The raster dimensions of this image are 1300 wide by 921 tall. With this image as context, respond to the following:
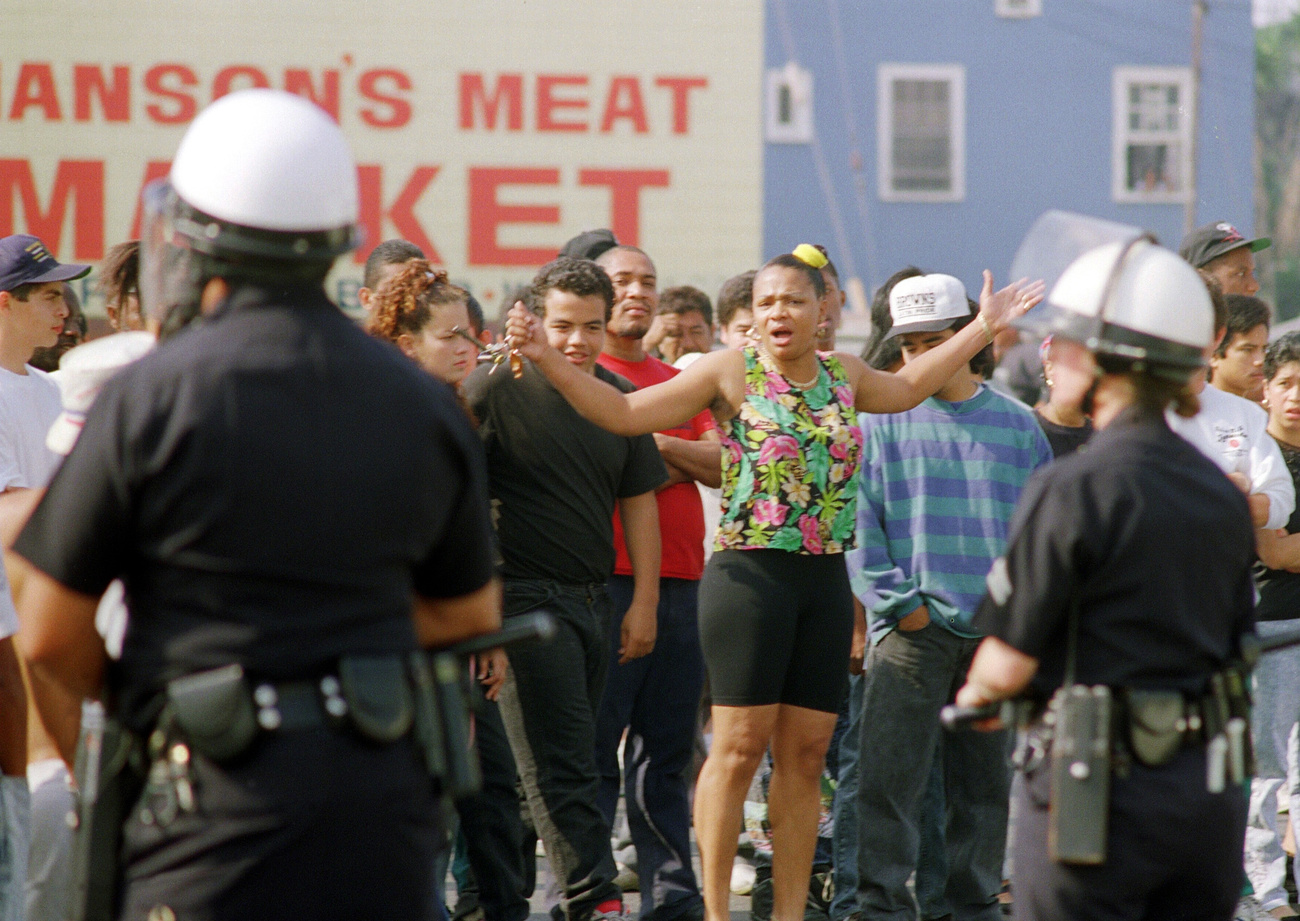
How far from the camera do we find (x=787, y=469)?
5.08 meters

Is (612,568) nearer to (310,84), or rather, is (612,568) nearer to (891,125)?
(310,84)

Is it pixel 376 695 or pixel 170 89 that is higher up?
pixel 170 89

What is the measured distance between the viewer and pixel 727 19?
14.4 m

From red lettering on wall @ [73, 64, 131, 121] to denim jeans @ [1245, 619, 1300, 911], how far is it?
35.8 feet

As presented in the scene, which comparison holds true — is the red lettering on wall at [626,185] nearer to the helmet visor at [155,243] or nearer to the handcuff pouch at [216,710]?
the helmet visor at [155,243]

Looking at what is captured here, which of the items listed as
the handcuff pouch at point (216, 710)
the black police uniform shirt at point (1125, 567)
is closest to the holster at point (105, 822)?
the handcuff pouch at point (216, 710)

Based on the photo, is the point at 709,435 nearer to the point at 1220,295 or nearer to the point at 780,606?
the point at 780,606

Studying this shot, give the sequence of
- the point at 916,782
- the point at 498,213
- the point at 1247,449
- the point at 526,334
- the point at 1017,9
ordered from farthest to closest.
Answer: the point at 1017,9 → the point at 498,213 → the point at 1247,449 → the point at 916,782 → the point at 526,334

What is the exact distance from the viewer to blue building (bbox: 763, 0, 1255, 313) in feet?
73.0

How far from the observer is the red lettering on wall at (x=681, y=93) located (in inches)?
563

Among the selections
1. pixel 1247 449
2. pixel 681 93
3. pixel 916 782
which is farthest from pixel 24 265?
pixel 681 93

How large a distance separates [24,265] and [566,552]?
1.93 metres

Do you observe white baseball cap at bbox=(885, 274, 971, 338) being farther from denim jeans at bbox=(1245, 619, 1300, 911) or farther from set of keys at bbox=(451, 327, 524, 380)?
denim jeans at bbox=(1245, 619, 1300, 911)

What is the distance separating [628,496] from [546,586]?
514mm
